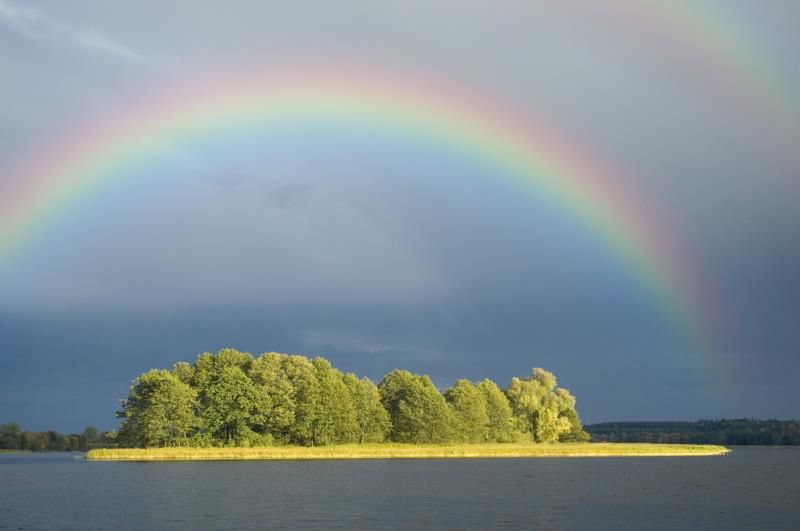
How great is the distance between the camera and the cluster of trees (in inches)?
5645

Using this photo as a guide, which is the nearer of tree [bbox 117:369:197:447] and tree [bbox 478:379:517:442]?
tree [bbox 117:369:197:447]

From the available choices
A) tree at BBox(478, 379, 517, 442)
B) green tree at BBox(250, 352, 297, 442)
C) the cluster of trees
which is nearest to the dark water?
the cluster of trees

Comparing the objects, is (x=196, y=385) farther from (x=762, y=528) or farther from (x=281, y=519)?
(x=762, y=528)

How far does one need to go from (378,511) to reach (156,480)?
138 feet

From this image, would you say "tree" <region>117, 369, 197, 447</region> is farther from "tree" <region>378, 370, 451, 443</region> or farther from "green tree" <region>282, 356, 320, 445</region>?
"tree" <region>378, 370, 451, 443</region>

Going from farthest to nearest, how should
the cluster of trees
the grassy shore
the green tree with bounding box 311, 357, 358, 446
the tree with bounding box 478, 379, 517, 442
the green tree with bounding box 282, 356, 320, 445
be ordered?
1. the tree with bounding box 478, 379, 517, 442
2. the green tree with bounding box 311, 357, 358, 446
3. the green tree with bounding box 282, 356, 320, 445
4. the cluster of trees
5. the grassy shore

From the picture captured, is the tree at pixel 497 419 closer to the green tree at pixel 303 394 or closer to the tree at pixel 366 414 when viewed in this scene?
the tree at pixel 366 414

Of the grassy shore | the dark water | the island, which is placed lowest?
the dark water

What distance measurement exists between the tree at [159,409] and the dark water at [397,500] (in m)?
28.4

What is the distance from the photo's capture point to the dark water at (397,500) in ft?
183

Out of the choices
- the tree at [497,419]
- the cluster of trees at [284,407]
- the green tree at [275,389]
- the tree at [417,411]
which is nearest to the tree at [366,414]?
the cluster of trees at [284,407]

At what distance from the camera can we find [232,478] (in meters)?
97.7

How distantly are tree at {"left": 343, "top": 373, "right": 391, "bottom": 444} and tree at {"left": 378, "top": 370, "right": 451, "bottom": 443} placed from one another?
14.0ft

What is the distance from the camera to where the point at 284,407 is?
→ 14988 centimetres
